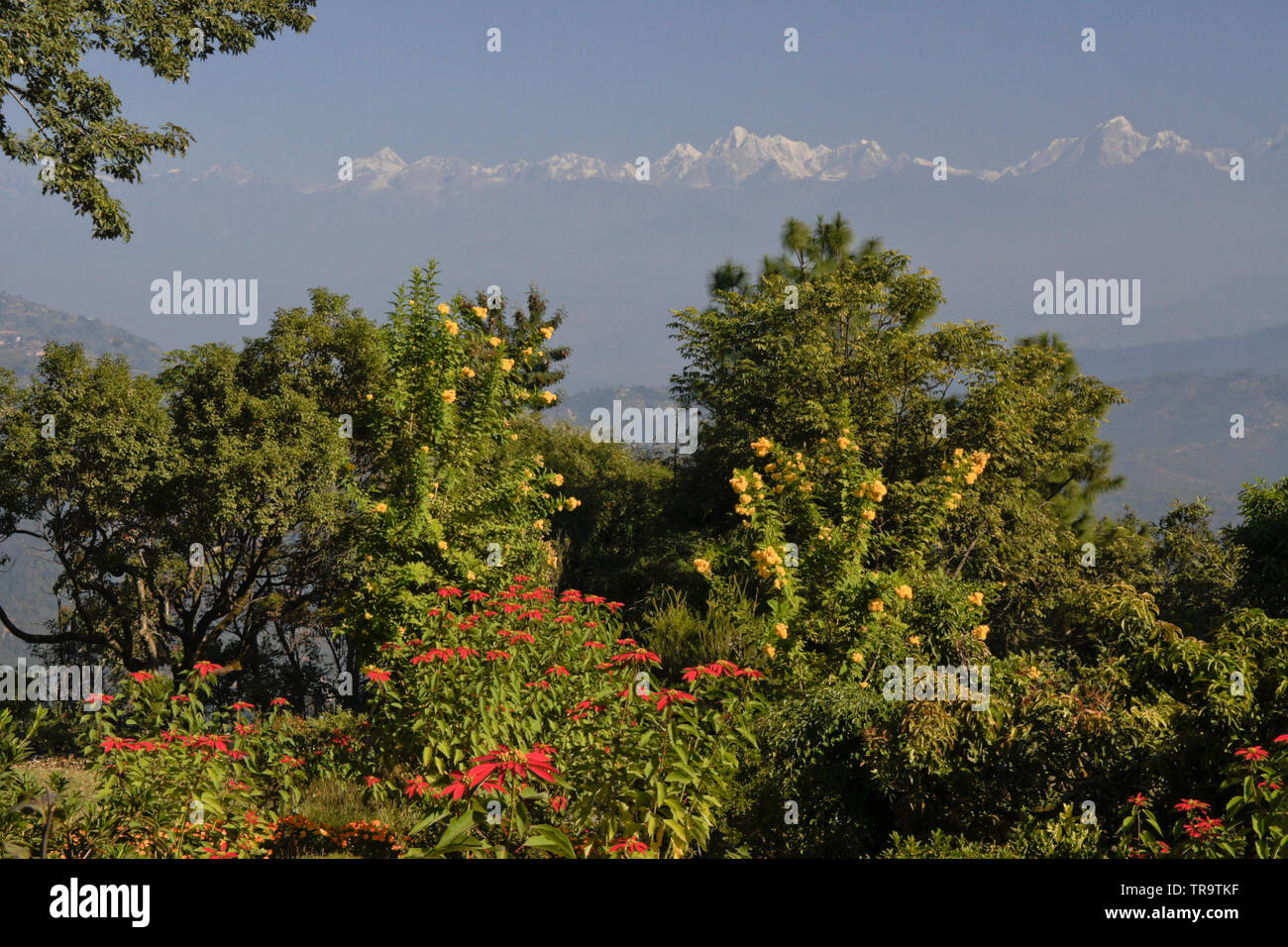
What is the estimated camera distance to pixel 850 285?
43.0 ft

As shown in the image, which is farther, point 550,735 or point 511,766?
point 550,735

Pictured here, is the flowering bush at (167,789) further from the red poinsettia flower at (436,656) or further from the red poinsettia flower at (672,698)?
the red poinsettia flower at (672,698)

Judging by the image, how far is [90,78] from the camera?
25.1 feet

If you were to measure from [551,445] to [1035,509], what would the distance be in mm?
8236

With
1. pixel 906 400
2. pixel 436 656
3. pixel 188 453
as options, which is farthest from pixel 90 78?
pixel 906 400

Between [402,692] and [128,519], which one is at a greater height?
[128,519]

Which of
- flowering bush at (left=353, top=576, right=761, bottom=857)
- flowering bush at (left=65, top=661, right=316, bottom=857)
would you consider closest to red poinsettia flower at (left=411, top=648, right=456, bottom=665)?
flowering bush at (left=353, top=576, right=761, bottom=857)

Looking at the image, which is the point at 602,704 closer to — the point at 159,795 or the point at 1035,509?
the point at 159,795

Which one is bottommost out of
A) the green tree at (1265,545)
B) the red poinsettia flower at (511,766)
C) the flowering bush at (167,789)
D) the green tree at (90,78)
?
the flowering bush at (167,789)

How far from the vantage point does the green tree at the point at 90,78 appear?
7.14 m

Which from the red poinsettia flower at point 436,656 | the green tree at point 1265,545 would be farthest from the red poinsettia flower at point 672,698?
the green tree at point 1265,545

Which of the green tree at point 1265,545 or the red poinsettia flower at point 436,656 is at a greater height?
the green tree at point 1265,545

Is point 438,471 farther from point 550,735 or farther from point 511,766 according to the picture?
point 511,766
